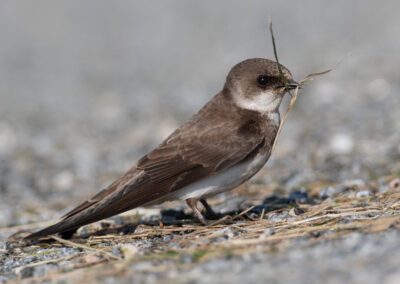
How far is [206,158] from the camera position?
5320 mm

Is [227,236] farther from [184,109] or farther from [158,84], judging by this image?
[158,84]

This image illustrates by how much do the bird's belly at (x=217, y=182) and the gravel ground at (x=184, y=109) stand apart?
48 cm

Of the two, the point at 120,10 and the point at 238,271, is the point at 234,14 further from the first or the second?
the point at 238,271

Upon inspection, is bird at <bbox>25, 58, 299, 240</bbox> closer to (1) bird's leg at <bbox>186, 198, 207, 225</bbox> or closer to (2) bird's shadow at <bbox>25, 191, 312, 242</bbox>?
(1) bird's leg at <bbox>186, 198, 207, 225</bbox>

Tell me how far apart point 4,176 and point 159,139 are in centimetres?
292

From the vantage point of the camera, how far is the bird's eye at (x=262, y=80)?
5684mm

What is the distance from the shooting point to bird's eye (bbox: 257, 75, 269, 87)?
5684 mm

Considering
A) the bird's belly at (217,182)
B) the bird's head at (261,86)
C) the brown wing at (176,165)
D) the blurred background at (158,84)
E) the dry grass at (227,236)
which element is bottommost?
the dry grass at (227,236)

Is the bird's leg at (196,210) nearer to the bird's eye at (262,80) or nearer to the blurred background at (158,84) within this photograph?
the bird's eye at (262,80)

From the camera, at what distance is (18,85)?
17078 millimetres

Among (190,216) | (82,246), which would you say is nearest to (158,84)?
(190,216)

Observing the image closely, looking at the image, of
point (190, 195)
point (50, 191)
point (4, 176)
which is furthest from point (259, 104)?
point (4, 176)

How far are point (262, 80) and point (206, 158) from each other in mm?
949

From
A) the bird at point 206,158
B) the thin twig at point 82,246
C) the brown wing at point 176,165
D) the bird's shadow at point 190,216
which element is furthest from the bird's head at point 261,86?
the thin twig at point 82,246
